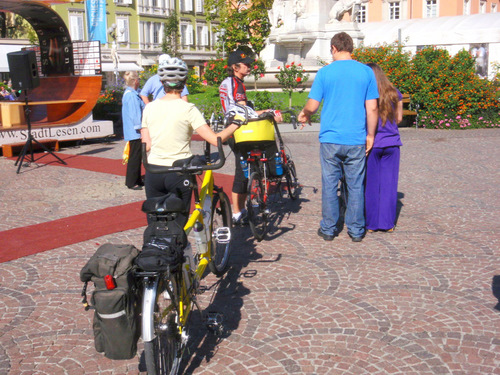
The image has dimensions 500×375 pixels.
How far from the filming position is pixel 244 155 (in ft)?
21.2

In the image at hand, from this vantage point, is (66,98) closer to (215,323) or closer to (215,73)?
(215,323)

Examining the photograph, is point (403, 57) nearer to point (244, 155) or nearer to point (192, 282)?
point (244, 155)

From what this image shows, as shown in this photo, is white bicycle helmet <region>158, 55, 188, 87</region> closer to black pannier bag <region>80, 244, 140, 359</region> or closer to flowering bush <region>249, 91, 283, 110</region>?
black pannier bag <region>80, 244, 140, 359</region>

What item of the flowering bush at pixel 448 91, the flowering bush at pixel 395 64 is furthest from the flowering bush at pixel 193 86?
the flowering bush at pixel 448 91

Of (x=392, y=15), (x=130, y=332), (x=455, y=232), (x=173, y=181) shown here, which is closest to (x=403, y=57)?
(x=455, y=232)

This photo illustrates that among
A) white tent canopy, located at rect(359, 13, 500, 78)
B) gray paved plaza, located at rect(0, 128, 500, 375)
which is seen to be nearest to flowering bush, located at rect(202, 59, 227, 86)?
white tent canopy, located at rect(359, 13, 500, 78)

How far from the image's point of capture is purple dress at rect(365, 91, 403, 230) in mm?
6715

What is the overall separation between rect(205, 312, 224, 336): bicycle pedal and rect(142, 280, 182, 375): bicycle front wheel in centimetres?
60

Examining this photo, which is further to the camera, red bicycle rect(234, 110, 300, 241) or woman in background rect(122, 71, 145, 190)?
woman in background rect(122, 71, 145, 190)

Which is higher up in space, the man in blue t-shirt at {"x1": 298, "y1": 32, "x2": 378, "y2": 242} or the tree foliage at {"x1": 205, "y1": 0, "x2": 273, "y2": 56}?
the tree foliage at {"x1": 205, "y1": 0, "x2": 273, "y2": 56}

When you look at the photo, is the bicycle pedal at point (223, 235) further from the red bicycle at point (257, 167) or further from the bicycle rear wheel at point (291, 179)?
the bicycle rear wheel at point (291, 179)

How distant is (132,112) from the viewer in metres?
9.19

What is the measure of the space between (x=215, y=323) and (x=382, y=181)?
3.27 metres

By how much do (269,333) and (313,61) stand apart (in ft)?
75.2
